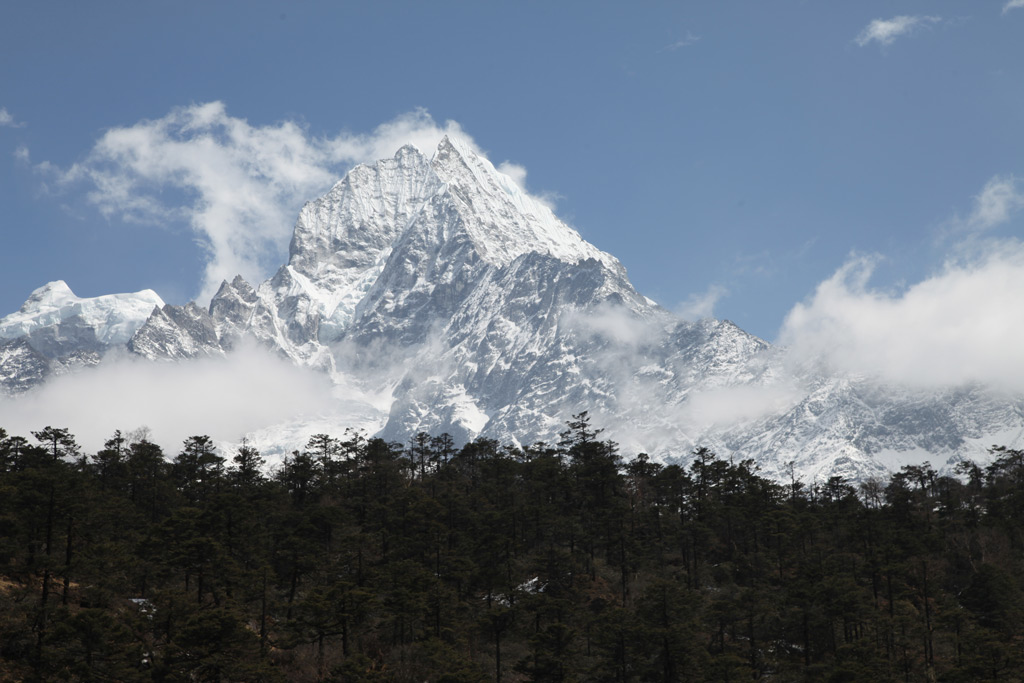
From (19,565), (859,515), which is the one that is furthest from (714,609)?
(19,565)

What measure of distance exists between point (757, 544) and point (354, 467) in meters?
52.7

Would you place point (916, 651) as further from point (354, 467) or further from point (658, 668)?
point (354, 467)

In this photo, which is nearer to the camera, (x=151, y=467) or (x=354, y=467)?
(x=151, y=467)

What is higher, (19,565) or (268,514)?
(268,514)

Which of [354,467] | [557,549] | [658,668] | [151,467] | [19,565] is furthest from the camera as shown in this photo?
[354,467]

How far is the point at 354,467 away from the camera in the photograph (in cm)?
12581

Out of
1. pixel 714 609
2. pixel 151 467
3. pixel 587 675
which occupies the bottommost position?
pixel 587 675

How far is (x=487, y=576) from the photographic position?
280ft

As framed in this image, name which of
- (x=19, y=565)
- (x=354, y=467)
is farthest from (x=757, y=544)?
(x=19, y=565)

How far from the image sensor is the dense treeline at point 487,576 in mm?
58688

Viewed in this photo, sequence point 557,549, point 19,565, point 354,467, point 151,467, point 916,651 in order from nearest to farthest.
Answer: point 19,565, point 916,651, point 557,549, point 151,467, point 354,467

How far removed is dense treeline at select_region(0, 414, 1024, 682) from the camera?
193ft

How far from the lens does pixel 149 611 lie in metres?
62.1

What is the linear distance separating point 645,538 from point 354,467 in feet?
135
